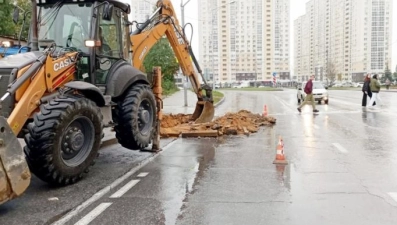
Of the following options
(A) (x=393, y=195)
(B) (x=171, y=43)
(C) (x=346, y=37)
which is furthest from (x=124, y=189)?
(C) (x=346, y=37)

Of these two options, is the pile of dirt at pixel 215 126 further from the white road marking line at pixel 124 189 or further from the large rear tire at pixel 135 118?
the white road marking line at pixel 124 189

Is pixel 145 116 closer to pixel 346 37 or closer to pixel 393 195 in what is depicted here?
pixel 393 195

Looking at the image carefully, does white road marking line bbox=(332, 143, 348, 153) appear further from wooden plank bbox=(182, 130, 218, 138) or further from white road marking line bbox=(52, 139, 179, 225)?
white road marking line bbox=(52, 139, 179, 225)

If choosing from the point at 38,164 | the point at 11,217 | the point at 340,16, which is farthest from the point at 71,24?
the point at 340,16

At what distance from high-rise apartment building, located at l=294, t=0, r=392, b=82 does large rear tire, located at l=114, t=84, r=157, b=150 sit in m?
87.4

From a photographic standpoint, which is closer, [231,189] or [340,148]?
[231,189]

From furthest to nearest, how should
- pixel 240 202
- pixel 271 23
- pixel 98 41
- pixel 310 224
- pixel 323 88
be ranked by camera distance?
pixel 271 23, pixel 323 88, pixel 98 41, pixel 240 202, pixel 310 224

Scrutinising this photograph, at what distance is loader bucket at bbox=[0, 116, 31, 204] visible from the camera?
199 inches

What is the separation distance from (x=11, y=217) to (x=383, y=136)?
32.9 ft

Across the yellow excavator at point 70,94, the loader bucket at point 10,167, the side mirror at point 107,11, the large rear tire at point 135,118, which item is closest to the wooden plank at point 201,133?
the yellow excavator at point 70,94

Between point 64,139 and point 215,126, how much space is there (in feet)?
22.7

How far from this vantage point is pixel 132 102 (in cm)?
818

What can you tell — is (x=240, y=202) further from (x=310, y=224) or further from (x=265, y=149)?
(x=265, y=149)

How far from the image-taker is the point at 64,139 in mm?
6418
